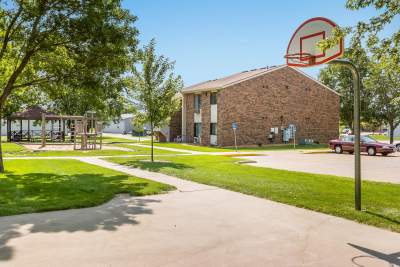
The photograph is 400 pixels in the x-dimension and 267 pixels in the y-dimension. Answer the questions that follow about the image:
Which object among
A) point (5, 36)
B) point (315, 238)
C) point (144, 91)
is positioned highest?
point (5, 36)

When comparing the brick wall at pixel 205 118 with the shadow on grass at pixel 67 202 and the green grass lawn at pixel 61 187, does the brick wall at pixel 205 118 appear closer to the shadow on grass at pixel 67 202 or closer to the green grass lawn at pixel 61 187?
the green grass lawn at pixel 61 187

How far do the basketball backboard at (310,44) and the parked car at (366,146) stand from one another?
19242mm

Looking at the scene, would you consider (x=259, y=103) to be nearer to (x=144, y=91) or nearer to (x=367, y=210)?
(x=144, y=91)

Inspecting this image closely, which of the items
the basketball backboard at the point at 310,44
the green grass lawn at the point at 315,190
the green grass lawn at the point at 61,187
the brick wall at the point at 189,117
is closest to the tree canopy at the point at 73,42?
the green grass lawn at the point at 61,187

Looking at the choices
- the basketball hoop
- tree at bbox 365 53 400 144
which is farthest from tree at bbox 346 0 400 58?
tree at bbox 365 53 400 144

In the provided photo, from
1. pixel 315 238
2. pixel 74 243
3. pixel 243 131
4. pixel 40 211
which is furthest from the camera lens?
pixel 243 131

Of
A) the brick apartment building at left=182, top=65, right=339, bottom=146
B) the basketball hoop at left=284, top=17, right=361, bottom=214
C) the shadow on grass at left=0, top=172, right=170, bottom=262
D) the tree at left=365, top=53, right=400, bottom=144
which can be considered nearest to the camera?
the shadow on grass at left=0, top=172, right=170, bottom=262

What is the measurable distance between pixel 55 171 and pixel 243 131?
23.3 m

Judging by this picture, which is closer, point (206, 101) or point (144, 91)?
point (144, 91)

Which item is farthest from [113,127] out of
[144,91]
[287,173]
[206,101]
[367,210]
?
[367,210]

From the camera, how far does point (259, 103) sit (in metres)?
36.9

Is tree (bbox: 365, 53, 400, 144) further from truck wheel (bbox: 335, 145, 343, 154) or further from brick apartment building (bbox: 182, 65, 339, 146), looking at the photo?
truck wheel (bbox: 335, 145, 343, 154)

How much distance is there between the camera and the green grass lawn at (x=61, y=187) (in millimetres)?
8562

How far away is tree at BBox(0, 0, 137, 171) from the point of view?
13.3 meters
